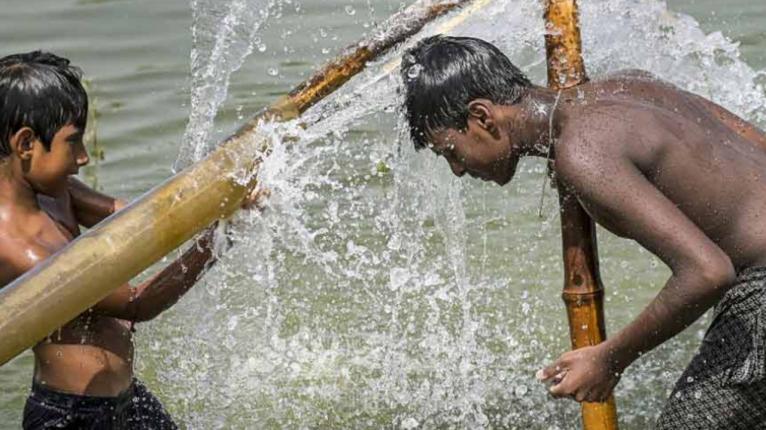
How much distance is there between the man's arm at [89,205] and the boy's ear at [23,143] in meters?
0.41

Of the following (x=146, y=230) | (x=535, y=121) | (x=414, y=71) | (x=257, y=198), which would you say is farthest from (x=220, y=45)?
(x=535, y=121)

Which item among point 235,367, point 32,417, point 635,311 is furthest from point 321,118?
point 635,311

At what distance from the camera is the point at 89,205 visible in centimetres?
445

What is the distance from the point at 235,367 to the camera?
5742 millimetres

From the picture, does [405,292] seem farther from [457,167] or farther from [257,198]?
[457,167]

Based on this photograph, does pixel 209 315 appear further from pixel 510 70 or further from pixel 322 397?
pixel 510 70

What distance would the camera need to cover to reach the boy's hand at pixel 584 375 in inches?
150

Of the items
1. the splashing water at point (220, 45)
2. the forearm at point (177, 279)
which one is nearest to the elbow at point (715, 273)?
the forearm at point (177, 279)

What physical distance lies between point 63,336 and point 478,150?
4.12 ft

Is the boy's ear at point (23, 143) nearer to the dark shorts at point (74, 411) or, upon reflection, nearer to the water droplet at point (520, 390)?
the dark shorts at point (74, 411)

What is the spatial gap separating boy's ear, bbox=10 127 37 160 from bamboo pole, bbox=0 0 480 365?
36 cm

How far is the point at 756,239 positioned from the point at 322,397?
210cm

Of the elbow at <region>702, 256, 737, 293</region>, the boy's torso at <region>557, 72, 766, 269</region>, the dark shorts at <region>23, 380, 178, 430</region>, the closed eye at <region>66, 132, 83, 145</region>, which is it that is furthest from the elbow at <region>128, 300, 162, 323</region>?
the elbow at <region>702, 256, 737, 293</region>

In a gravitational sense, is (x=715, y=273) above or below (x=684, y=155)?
below
